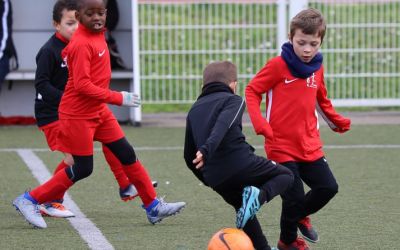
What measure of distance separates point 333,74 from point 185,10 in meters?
2.22

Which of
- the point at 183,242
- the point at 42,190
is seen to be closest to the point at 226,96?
the point at 183,242

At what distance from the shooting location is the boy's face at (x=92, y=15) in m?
7.45

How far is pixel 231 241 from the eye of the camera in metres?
6.27

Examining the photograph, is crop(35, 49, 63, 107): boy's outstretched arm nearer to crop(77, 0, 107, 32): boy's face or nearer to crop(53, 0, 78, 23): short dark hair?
crop(53, 0, 78, 23): short dark hair

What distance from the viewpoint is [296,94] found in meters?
6.94

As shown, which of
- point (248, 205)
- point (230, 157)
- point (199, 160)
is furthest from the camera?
point (230, 157)

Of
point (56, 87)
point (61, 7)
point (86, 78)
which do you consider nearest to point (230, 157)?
point (86, 78)

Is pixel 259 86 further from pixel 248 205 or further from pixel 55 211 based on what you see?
pixel 55 211

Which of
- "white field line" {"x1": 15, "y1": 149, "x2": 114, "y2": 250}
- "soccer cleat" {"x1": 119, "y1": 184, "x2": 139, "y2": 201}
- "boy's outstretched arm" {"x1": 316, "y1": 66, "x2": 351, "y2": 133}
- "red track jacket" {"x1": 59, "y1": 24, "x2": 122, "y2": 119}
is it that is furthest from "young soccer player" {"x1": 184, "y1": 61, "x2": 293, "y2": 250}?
"soccer cleat" {"x1": 119, "y1": 184, "x2": 139, "y2": 201}

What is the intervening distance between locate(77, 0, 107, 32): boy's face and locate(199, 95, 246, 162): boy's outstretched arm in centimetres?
147

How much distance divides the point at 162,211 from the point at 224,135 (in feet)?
5.45

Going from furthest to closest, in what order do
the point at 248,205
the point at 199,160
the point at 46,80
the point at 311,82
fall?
the point at 46,80, the point at 311,82, the point at 248,205, the point at 199,160

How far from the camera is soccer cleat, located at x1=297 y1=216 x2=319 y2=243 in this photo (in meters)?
7.07

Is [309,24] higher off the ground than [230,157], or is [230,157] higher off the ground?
[309,24]
